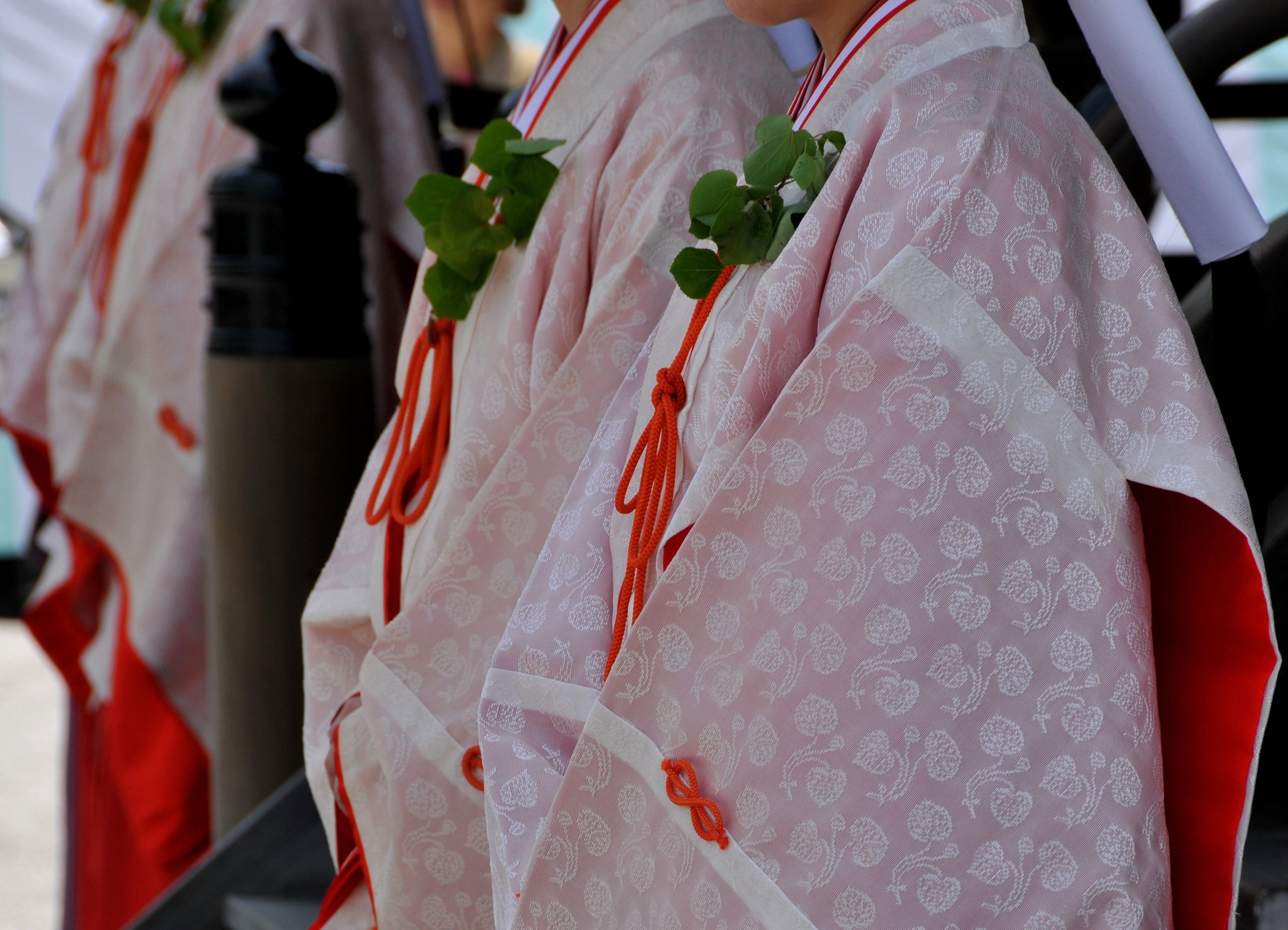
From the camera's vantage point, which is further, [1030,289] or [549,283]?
[549,283]

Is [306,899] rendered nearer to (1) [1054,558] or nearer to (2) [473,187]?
(2) [473,187]

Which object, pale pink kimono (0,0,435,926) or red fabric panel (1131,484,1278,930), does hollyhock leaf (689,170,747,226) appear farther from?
pale pink kimono (0,0,435,926)

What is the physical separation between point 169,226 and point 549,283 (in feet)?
3.30

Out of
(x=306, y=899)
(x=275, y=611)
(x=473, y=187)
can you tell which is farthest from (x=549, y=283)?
(x=306, y=899)

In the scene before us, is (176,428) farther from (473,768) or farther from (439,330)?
(473,768)

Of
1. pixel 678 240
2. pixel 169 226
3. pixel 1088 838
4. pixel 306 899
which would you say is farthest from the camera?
pixel 169 226

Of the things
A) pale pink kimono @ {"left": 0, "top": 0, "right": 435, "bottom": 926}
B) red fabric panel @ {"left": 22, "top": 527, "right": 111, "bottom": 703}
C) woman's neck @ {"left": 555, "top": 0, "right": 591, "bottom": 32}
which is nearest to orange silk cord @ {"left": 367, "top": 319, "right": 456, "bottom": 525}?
woman's neck @ {"left": 555, "top": 0, "right": 591, "bottom": 32}

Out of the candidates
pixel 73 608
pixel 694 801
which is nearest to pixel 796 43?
pixel 694 801

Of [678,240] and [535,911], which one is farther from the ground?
[678,240]

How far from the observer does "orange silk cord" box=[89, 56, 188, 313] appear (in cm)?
191

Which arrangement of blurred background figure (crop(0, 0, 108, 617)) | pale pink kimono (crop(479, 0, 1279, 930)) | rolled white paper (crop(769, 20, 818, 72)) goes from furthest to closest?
blurred background figure (crop(0, 0, 108, 617))
rolled white paper (crop(769, 20, 818, 72))
pale pink kimono (crop(479, 0, 1279, 930))

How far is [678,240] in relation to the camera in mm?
865

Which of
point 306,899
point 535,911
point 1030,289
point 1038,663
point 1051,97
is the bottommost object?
point 306,899

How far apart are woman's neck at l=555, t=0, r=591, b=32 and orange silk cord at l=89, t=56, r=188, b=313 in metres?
1.05
